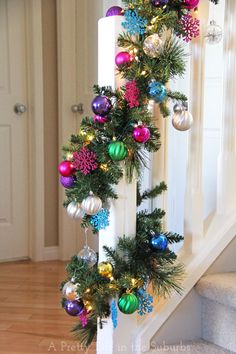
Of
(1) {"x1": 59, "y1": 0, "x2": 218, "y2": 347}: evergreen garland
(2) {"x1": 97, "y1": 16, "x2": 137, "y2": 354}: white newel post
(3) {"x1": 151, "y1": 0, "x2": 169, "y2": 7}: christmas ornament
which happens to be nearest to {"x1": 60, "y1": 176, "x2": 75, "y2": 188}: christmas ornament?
(1) {"x1": 59, "y1": 0, "x2": 218, "y2": 347}: evergreen garland

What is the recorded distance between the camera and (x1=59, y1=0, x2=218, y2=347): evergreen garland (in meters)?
1.18

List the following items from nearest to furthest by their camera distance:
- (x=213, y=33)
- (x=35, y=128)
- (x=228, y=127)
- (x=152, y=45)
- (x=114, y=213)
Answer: (x=152, y=45), (x=114, y=213), (x=213, y=33), (x=228, y=127), (x=35, y=128)

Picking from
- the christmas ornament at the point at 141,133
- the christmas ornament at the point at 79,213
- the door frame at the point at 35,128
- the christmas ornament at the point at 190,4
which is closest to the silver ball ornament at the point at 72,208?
the christmas ornament at the point at 79,213

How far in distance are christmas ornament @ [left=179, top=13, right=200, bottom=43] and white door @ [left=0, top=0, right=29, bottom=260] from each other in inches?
73.2

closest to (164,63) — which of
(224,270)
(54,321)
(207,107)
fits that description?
(224,270)

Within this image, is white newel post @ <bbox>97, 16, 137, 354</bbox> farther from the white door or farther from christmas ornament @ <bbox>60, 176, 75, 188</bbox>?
the white door

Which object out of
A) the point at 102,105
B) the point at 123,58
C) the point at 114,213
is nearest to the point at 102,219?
the point at 114,213

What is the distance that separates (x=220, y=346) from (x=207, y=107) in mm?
1115

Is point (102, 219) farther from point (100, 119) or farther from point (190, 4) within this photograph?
point (190, 4)

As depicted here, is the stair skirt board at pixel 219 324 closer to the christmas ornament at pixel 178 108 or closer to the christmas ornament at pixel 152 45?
the christmas ornament at pixel 178 108

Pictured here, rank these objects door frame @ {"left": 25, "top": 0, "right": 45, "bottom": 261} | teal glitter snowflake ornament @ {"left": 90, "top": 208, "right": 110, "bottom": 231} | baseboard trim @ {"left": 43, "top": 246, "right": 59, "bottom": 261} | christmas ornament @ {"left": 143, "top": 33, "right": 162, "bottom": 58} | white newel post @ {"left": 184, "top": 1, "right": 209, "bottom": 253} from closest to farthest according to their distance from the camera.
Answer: christmas ornament @ {"left": 143, "top": 33, "right": 162, "bottom": 58}
teal glitter snowflake ornament @ {"left": 90, "top": 208, "right": 110, "bottom": 231}
white newel post @ {"left": 184, "top": 1, "right": 209, "bottom": 253}
door frame @ {"left": 25, "top": 0, "right": 45, "bottom": 261}
baseboard trim @ {"left": 43, "top": 246, "right": 59, "bottom": 261}

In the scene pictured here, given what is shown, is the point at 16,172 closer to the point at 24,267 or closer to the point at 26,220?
the point at 26,220

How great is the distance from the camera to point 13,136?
2.96 meters

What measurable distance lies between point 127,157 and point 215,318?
0.52 metres
